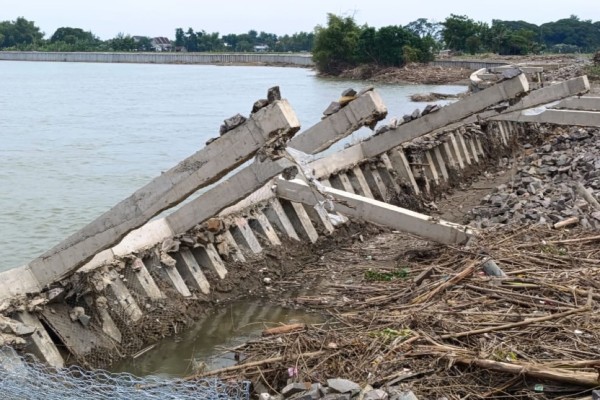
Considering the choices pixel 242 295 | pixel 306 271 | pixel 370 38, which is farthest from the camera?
pixel 370 38

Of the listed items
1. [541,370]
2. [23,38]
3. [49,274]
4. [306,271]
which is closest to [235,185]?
[49,274]

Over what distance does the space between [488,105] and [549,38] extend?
119 m

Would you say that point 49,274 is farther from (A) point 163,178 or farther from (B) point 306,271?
(B) point 306,271

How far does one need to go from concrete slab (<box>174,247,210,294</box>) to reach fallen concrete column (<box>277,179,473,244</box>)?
1559 mm

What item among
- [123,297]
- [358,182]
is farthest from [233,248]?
[358,182]

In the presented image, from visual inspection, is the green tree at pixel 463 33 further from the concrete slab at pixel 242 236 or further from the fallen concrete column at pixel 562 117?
the concrete slab at pixel 242 236

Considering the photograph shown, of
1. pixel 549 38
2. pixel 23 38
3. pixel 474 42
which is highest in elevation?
pixel 23 38

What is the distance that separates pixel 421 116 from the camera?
12070 mm

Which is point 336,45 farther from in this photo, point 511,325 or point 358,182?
point 511,325

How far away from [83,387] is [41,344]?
3.76ft

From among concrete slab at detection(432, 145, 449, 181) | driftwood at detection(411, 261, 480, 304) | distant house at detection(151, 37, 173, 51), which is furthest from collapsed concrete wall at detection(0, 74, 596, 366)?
distant house at detection(151, 37, 173, 51)

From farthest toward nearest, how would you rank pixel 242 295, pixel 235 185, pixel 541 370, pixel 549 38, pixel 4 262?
pixel 549 38 < pixel 4 262 < pixel 242 295 < pixel 235 185 < pixel 541 370

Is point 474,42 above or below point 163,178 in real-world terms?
below

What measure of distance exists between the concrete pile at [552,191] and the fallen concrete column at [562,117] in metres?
0.60
